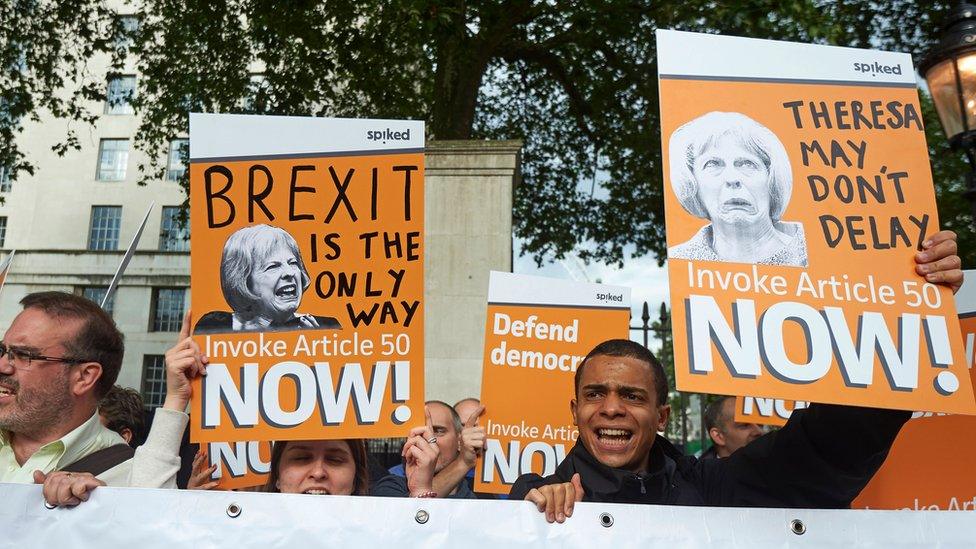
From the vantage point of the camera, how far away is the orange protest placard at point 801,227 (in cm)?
228

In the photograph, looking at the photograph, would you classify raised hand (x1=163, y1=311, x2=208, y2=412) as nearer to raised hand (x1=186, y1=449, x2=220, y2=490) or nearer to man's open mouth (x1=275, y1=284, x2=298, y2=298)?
man's open mouth (x1=275, y1=284, x2=298, y2=298)

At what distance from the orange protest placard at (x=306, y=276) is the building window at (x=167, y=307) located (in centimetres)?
3939

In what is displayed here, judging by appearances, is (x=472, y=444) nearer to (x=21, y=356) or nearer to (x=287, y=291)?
(x=287, y=291)

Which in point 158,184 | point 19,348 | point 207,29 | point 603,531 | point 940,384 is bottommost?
point 603,531

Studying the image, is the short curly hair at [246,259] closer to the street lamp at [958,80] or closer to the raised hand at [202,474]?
the raised hand at [202,474]

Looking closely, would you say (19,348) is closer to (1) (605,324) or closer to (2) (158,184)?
(1) (605,324)

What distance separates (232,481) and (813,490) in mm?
2120

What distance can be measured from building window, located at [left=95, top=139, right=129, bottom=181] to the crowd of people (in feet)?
141

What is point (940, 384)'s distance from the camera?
7.57ft

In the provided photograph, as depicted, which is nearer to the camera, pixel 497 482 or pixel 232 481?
pixel 232 481

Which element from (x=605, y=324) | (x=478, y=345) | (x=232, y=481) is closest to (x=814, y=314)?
(x=232, y=481)

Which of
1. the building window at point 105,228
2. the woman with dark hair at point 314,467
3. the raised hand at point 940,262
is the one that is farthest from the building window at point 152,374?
the raised hand at point 940,262

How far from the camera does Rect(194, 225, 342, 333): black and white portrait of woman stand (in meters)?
2.93

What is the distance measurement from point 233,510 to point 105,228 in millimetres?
44257
